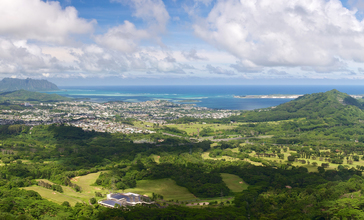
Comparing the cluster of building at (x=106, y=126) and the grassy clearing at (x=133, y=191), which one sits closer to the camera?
the grassy clearing at (x=133, y=191)

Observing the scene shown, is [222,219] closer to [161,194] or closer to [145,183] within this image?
[161,194]

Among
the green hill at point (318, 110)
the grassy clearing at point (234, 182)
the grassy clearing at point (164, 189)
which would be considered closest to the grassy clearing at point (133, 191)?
the grassy clearing at point (164, 189)

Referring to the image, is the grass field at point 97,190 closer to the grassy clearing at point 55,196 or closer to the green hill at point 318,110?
the grassy clearing at point 55,196

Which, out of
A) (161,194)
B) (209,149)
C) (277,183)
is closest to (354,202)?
(277,183)

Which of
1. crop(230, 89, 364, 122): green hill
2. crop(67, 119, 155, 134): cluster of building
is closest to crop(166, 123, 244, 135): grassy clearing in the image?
crop(67, 119, 155, 134): cluster of building

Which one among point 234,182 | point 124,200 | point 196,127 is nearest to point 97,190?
point 124,200

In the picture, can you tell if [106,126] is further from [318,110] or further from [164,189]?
[318,110]
